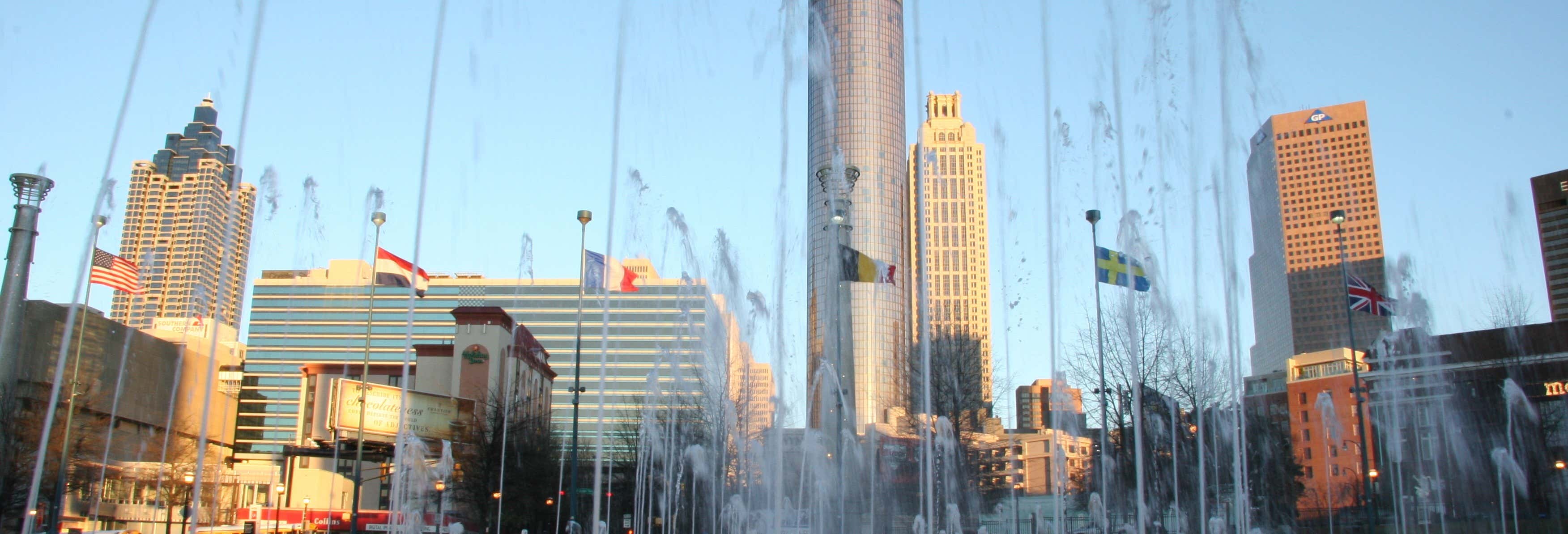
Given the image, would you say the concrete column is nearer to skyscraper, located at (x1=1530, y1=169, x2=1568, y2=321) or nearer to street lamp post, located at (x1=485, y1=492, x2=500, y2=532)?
street lamp post, located at (x1=485, y1=492, x2=500, y2=532)

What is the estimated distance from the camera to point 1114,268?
30.4 meters

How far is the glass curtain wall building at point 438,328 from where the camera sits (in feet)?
424

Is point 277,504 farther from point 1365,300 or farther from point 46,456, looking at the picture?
point 1365,300

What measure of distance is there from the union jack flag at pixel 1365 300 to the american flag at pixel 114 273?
3729cm

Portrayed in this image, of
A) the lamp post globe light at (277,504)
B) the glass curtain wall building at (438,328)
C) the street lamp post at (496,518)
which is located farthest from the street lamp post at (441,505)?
the glass curtain wall building at (438,328)

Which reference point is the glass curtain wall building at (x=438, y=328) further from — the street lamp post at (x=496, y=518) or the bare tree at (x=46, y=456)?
the street lamp post at (x=496, y=518)

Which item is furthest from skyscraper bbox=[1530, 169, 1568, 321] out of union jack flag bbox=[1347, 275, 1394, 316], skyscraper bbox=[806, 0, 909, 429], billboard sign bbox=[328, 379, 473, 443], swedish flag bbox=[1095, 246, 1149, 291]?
billboard sign bbox=[328, 379, 473, 443]

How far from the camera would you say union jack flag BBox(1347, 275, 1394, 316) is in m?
32.6

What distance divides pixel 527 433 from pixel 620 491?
1286 cm

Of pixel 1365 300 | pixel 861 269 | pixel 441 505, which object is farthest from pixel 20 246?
pixel 1365 300

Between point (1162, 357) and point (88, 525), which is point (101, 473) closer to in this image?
point (88, 525)

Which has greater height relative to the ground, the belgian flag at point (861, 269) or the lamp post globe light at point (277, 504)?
the belgian flag at point (861, 269)

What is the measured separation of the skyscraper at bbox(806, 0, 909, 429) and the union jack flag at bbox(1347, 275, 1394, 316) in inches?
5158

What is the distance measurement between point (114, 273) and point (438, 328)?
109m
